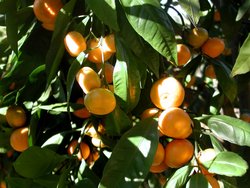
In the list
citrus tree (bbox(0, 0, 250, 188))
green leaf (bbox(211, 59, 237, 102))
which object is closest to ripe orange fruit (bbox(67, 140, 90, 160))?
citrus tree (bbox(0, 0, 250, 188))

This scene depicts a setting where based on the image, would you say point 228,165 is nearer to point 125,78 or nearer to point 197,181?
point 197,181

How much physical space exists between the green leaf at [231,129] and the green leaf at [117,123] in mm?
141

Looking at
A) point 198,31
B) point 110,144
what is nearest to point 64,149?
point 110,144

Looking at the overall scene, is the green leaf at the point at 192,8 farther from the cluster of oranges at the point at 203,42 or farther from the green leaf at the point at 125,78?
the cluster of oranges at the point at 203,42

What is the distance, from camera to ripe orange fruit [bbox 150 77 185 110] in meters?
0.75

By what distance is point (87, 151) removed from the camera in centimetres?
92

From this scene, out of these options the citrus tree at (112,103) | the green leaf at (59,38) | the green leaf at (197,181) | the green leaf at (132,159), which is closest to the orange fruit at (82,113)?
the citrus tree at (112,103)

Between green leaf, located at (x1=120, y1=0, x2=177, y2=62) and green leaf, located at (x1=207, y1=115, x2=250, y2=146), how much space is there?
5.3 inches

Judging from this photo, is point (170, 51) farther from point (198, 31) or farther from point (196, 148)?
point (198, 31)

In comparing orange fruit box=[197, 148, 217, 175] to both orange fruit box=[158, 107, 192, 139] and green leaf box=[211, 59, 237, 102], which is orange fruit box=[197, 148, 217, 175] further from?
green leaf box=[211, 59, 237, 102]

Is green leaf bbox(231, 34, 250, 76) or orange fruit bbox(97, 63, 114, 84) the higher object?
green leaf bbox(231, 34, 250, 76)

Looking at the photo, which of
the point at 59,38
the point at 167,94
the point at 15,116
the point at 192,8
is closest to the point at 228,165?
the point at 167,94

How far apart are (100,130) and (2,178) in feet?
1.41

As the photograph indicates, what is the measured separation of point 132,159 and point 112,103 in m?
0.10
